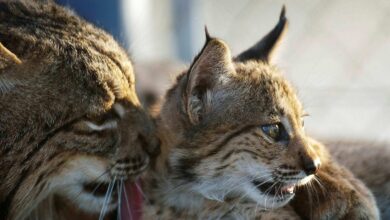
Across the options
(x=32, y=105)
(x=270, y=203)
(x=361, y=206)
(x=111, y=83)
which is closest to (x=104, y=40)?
(x=111, y=83)

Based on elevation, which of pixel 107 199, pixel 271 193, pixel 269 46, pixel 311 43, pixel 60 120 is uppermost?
pixel 311 43

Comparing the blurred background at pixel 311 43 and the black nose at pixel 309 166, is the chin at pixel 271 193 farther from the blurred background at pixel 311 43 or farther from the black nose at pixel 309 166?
the blurred background at pixel 311 43

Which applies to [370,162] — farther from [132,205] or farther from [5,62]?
[5,62]

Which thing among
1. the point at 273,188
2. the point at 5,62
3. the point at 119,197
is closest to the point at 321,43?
the point at 273,188


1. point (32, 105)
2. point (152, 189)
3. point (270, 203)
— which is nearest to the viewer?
point (32, 105)

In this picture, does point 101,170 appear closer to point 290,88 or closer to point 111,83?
point 111,83

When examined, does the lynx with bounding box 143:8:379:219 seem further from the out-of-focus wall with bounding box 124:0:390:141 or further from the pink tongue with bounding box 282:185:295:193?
the out-of-focus wall with bounding box 124:0:390:141
